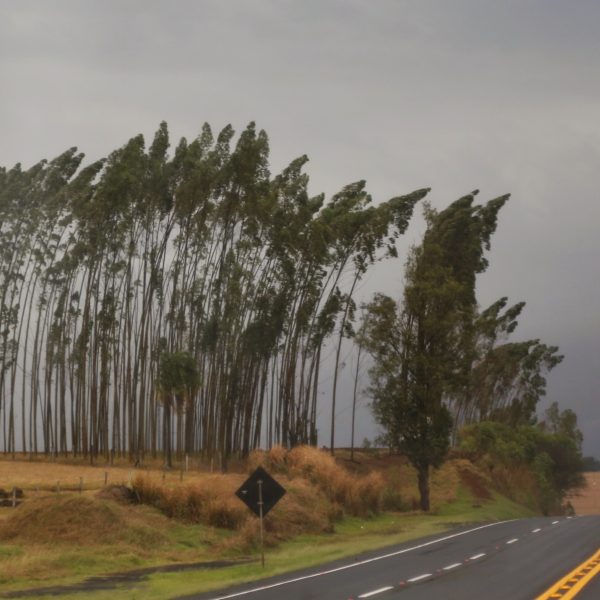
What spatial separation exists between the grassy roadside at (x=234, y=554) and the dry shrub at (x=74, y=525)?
1.10m

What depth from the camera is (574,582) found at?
63.8 ft

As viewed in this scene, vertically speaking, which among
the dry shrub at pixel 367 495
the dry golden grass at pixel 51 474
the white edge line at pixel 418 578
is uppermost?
the white edge line at pixel 418 578

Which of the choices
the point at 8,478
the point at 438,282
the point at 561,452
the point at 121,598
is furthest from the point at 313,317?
the point at 121,598

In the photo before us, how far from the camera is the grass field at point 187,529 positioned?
2519 centimetres

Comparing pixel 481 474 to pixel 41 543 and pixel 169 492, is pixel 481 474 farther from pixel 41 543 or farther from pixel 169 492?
pixel 41 543

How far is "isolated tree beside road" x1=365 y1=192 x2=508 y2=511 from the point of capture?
57188 mm

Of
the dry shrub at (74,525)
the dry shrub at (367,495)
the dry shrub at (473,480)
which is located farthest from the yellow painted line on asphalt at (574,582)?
the dry shrub at (473,480)

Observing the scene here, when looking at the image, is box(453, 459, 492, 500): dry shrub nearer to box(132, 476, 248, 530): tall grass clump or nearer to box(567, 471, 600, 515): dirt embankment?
box(132, 476, 248, 530): tall grass clump

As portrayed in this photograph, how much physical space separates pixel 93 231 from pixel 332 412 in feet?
64.4

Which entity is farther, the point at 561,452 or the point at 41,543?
the point at 561,452

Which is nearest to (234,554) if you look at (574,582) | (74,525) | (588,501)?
(74,525)

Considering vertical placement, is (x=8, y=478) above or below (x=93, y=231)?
below

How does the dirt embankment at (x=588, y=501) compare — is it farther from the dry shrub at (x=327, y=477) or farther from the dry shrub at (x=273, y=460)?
the dry shrub at (x=273, y=460)

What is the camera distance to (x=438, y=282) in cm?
5819
